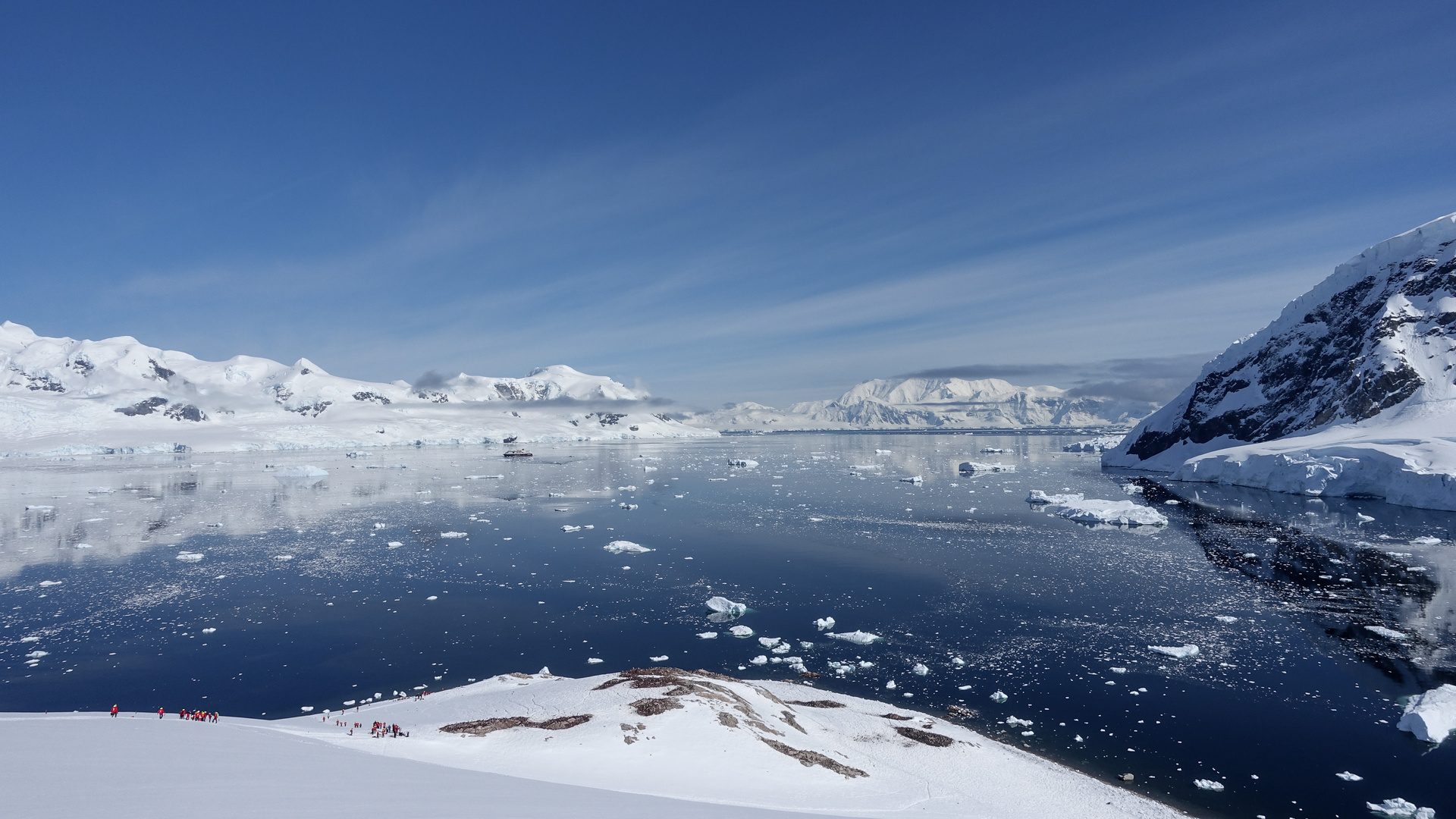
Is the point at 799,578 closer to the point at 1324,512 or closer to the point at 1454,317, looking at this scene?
the point at 1324,512

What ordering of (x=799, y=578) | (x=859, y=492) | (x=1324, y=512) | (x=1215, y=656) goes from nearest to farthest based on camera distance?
(x=1215, y=656) < (x=799, y=578) < (x=1324, y=512) < (x=859, y=492)

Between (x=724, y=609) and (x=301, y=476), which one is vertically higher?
(x=301, y=476)

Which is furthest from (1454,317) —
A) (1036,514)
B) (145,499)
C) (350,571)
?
(145,499)

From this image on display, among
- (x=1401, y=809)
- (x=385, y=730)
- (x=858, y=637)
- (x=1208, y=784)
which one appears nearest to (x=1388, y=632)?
(x=1401, y=809)

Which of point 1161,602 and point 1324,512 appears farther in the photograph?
point 1324,512

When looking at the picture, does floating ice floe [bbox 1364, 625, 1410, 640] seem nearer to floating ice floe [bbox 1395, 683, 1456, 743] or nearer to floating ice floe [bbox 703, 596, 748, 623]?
floating ice floe [bbox 1395, 683, 1456, 743]

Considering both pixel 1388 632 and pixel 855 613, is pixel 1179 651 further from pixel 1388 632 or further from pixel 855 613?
pixel 855 613
